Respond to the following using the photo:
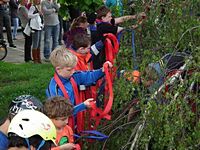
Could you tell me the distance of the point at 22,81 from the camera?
357 inches

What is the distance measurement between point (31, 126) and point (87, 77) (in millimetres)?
1807

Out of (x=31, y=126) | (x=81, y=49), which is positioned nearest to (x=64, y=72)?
(x=81, y=49)

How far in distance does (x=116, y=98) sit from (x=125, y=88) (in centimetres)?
26

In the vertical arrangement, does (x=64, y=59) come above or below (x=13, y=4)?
above

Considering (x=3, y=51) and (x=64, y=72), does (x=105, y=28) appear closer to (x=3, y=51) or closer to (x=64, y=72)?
(x=64, y=72)

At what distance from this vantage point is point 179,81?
343cm

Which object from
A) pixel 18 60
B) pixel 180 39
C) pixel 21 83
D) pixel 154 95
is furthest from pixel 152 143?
pixel 18 60

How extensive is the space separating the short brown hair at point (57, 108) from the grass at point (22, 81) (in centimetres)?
323

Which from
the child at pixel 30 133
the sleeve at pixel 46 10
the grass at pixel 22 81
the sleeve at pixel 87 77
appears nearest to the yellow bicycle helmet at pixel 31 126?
the child at pixel 30 133

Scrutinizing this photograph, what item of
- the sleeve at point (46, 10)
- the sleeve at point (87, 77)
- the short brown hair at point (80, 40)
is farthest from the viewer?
the sleeve at point (46, 10)

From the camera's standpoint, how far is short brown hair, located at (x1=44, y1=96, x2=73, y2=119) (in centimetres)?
377

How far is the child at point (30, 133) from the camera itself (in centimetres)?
289

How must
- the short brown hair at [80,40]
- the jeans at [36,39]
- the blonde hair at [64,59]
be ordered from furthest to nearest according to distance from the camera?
the jeans at [36,39]
the short brown hair at [80,40]
the blonde hair at [64,59]

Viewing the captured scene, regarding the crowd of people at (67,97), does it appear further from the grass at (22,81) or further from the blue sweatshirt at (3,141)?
the grass at (22,81)
